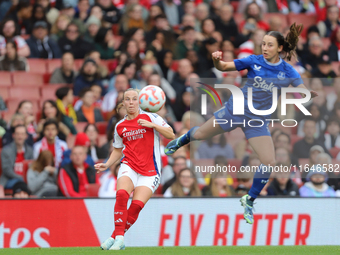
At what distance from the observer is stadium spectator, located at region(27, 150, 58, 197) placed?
994 centimetres

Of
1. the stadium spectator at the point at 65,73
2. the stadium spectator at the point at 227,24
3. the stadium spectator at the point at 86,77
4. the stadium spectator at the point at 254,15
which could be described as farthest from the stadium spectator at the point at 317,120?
the stadium spectator at the point at 65,73

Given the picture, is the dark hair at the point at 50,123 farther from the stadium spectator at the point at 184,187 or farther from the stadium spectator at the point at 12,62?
the stadium spectator at the point at 12,62

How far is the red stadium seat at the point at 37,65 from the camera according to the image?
13.6m

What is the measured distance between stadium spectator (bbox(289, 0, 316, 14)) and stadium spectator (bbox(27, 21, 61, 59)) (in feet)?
21.3

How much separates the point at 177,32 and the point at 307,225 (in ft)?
21.9

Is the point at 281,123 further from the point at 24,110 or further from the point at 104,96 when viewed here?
the point at 24,110

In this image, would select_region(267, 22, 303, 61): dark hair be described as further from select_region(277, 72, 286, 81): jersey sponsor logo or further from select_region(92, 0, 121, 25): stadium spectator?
select_region(92, 0, 121, 25): stadium spectator

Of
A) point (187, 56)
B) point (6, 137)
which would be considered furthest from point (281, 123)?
point (6, 137)

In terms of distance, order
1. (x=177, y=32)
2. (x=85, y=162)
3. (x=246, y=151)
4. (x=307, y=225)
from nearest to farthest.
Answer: (x=307, y=225), (x=85, y=162), (x=246, y=151), (x=177, y=32)

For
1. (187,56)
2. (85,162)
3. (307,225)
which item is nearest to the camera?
(307,225)

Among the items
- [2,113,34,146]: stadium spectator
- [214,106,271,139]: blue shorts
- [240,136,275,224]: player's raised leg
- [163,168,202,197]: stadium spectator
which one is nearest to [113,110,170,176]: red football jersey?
[214,106,271,139]: blue shorts

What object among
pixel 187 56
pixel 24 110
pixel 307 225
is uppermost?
pixel 187 56

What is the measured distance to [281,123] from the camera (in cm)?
1226

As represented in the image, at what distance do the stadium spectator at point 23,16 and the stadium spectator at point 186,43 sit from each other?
3.40 m
